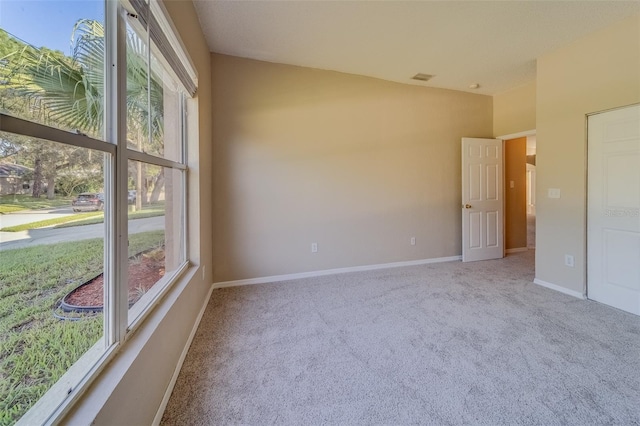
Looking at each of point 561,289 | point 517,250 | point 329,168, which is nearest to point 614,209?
point 561,289

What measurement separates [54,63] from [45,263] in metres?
0.62

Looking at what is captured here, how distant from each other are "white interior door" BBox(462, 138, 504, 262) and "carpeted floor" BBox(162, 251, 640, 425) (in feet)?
4.23

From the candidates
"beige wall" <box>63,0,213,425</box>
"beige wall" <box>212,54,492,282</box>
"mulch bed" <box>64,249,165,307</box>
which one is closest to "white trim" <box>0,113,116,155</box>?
"mulch bed" <box>64,249,165,307</box>

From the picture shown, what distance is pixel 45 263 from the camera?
79 cm

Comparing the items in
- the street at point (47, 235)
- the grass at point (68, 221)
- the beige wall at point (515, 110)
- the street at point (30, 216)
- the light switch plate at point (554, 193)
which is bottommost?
the street at point (47, 235)

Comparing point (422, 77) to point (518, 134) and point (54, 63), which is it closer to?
point (518, 134)

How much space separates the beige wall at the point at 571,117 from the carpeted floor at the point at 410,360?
0.50m

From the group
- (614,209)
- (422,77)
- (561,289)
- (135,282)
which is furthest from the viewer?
(422,77)

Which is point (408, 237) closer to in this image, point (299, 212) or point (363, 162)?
point (363, 162)

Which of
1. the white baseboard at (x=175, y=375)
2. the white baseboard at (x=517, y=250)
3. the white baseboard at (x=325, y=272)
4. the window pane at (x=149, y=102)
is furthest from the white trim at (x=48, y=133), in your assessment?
the white baseboard at (x=517, y=250)

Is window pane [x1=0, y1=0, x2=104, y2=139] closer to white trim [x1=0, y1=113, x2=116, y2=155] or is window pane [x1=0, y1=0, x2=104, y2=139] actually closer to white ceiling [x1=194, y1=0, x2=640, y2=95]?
white trim [x1=0, y1=113, x2=116, y2=155]

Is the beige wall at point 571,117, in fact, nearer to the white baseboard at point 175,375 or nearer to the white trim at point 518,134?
the white trim at point 518,134

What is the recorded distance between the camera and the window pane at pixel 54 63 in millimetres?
670

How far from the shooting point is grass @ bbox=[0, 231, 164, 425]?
657 millimetres
